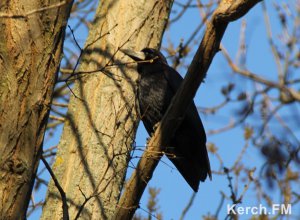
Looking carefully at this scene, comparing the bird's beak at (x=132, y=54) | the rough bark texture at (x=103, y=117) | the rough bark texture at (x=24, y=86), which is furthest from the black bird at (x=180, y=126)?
the rough bark texture at (x=24, y=86)

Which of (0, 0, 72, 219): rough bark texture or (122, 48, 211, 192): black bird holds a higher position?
(122, 48, 211, 192): black bird

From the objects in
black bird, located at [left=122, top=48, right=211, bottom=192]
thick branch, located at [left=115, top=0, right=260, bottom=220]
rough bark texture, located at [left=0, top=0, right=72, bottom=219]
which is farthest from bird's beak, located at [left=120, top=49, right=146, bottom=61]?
rough bark texture, located at [left=0, top=0, right=72, bottom=219]

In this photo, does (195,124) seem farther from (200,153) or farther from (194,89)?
(194,89)

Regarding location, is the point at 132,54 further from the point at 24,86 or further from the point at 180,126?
the point at 24,86

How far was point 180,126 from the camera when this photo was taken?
4352 mm

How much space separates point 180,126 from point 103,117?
81cm

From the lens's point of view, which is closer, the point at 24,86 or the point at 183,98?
the point at 24,86

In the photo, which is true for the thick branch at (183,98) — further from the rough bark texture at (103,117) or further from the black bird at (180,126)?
the black bird at (180,126)

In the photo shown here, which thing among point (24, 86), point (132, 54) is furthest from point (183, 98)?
point (132, 54)

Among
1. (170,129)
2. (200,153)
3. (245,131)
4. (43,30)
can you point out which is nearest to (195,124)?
(200,153)

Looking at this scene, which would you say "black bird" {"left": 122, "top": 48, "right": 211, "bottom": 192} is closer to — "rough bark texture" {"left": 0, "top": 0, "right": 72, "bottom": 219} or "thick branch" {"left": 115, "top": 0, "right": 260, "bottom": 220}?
"thick branch" {"left": 115, "top": 0, "right": 260, "bottom": 220}

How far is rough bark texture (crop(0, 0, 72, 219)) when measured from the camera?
7.53 feet

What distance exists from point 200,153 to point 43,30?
2084 mm

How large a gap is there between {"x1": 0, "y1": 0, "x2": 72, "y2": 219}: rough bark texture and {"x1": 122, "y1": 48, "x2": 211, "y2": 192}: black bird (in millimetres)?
1593
